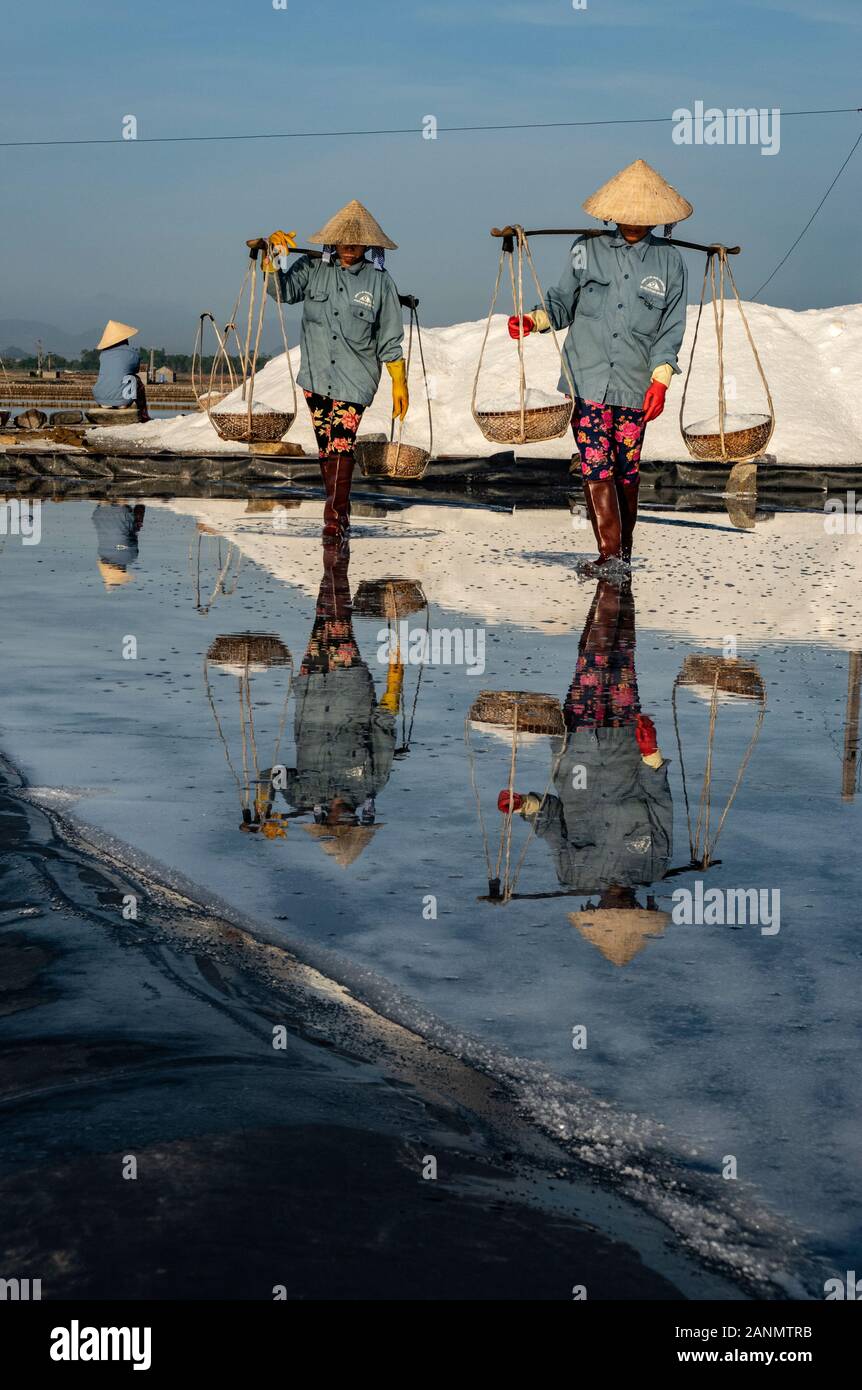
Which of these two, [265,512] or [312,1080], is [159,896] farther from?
[265,512]

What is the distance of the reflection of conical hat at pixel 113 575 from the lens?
9.17 metres

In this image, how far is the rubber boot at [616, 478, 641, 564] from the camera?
32.7ft

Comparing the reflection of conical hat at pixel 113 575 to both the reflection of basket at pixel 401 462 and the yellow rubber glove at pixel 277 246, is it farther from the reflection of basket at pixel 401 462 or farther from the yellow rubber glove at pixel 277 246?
the reflection of basket at pixel 401 462

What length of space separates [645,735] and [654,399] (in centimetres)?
458

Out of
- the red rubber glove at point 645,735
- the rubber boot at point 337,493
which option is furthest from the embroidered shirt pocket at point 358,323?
the red rubber glove at point 645,735

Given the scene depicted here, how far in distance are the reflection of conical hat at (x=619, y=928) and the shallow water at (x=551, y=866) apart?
0.01 m

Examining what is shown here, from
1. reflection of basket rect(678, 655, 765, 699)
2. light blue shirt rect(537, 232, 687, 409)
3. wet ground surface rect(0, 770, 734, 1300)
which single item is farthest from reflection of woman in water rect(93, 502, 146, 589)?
wet ground surface rect(0, 770, 734, 1300)

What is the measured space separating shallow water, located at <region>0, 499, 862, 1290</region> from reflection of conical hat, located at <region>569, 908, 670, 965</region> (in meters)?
0.01

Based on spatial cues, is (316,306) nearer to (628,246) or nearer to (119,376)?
(628,246)

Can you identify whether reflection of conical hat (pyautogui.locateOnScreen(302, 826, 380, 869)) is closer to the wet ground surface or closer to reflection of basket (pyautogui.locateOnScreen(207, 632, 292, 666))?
the wet ground surface

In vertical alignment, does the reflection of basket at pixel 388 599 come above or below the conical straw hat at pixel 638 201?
below

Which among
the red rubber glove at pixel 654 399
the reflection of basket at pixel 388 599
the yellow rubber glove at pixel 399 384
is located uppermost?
the yellow rubber glove at pixel 399 384

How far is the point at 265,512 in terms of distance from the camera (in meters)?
14.4

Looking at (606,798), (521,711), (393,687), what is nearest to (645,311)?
(393,687)
